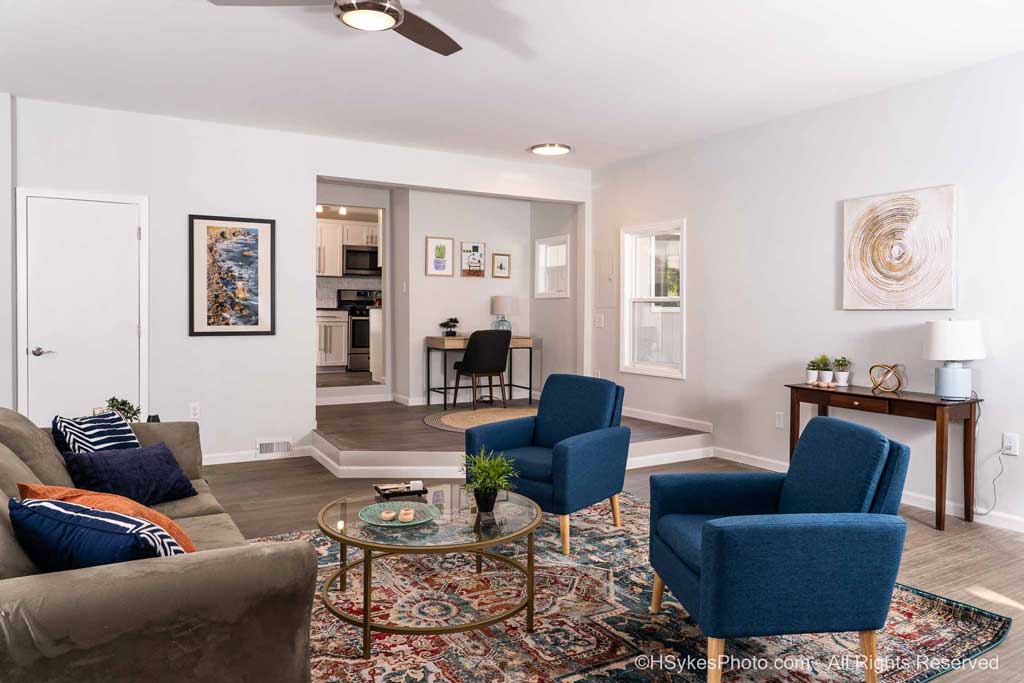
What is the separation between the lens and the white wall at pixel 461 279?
7.69m

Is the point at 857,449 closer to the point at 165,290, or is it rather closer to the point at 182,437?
the point at 182,437

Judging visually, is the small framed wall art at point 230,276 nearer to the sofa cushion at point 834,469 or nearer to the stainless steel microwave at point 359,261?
the sofa cushion at point 834,469

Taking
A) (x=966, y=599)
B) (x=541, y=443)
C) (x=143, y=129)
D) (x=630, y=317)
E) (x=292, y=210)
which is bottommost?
(x=966, y=599)

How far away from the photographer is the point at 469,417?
6680mm

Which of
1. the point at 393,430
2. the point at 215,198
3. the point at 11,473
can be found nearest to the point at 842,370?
the point at 393,430

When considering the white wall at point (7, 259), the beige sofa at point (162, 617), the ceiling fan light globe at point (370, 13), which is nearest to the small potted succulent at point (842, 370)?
the ceiling fan light globe at point (370, 13)

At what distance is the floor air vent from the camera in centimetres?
565

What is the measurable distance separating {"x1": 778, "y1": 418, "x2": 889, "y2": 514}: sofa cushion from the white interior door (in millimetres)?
4585

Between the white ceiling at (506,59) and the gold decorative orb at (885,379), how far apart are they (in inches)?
70.8

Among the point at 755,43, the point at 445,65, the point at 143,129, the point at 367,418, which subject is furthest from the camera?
the point at 367,418

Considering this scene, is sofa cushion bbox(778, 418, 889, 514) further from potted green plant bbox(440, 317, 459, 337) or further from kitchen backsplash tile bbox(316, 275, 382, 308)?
kitchen backsplash tile bbox(316, 275, 382, 308)

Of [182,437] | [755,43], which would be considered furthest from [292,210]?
[755,43]

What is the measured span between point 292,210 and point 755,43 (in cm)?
368

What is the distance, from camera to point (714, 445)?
5.88m
